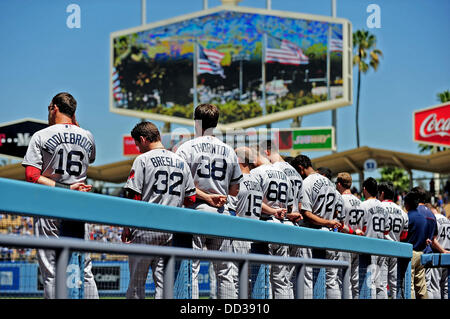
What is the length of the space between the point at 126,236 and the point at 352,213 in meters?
6.15

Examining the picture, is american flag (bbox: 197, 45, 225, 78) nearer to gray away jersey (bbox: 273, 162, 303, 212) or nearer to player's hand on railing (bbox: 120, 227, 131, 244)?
gray away jersey (bbox: 273, 162, 303, 212)

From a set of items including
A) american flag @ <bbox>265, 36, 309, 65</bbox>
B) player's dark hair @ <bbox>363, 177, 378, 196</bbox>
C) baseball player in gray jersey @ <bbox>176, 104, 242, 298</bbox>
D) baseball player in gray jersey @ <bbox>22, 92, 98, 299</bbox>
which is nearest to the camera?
baseball player in gray jersey @ <bbox>22, 92, 98, 299</bbox>

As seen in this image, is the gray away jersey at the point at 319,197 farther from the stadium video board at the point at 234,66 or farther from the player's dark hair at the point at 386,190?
the stadium video board at the point at 234,66

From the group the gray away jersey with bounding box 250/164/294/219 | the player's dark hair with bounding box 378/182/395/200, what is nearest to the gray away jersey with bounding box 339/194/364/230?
the player's dark hair with bounding box 378/182/395/200

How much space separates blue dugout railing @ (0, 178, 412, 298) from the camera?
8.77 ft

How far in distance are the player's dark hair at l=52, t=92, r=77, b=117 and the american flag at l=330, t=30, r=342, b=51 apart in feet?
102

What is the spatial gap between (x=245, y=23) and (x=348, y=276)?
34.3m

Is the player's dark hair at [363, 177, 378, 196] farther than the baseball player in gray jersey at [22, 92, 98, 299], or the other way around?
the player's dark hair at [363, 177, 378, 196]

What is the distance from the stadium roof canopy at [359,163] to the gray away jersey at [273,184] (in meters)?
19.5

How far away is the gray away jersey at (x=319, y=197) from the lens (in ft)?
25.8

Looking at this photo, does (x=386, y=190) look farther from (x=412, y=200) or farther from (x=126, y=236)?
(x=126, y=236)

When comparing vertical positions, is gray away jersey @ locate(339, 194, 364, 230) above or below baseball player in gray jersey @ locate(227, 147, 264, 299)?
below

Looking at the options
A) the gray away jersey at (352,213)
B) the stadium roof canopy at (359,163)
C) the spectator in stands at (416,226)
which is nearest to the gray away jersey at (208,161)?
the gray away jersey at (352,213)
